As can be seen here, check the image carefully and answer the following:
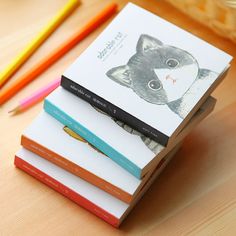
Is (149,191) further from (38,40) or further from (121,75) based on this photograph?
(38,40)

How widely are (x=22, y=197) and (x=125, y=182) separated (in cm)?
12

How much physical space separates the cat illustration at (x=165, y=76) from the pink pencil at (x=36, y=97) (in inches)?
4.0

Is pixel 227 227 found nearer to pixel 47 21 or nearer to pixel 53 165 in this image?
pixel 53 165

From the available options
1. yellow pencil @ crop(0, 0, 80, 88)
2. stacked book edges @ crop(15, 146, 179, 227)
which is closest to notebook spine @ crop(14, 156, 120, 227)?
stacked book edges @ crop(15, 146, 179, 227)

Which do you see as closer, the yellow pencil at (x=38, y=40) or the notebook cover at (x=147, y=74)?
the notebook cover at (x=147, y=74)

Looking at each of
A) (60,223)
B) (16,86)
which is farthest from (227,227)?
(16,86)

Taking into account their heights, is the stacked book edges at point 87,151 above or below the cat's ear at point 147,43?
below

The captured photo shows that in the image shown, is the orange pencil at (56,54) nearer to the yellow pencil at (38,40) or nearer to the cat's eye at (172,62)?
the yellow pencil at (38,40)

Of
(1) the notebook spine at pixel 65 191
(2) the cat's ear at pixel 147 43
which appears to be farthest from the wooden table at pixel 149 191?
(2) the cat's ear at pixel 147 43

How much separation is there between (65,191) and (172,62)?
189 millimetres

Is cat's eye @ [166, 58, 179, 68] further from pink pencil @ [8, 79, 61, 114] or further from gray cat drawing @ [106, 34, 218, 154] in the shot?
pink pencil @ [8, 79, 61, 114]

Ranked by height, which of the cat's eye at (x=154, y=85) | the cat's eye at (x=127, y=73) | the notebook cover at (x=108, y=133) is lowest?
the notebook cover at (x=108, y=133)

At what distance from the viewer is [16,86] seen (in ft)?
2.43

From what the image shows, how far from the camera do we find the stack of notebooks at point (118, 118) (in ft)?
2.11
